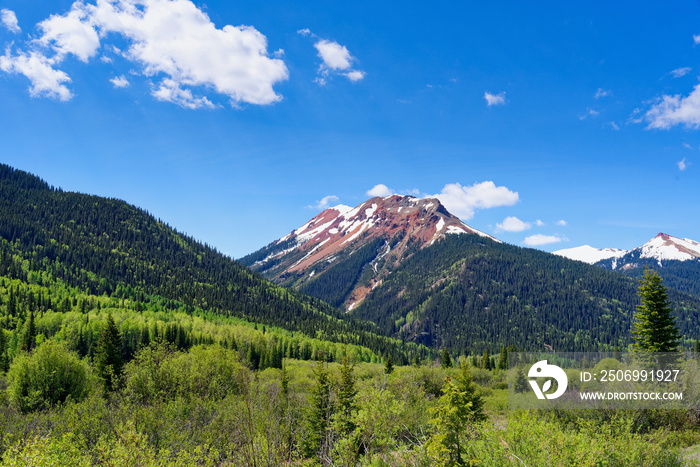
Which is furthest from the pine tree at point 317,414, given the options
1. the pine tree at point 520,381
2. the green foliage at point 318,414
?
the pine tree at point 520,381

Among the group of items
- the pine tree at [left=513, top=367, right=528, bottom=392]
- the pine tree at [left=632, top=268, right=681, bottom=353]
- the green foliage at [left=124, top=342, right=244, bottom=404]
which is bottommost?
the pine tree at [left=513, top=367, right=528, bottom=392]

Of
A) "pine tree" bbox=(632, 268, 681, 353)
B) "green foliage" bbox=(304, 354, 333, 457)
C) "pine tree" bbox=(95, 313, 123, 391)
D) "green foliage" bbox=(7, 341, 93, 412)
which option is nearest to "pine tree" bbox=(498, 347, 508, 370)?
"pine tree" bbox=(632, 268, 681, 353)

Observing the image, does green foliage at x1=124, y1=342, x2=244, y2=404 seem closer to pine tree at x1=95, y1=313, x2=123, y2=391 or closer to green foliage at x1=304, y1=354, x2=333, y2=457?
pine tree at x1=95, y1=313, x2=123, y2=391

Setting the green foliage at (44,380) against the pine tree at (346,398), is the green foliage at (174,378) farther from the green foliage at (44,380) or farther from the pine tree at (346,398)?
the pine tree at (346,398)

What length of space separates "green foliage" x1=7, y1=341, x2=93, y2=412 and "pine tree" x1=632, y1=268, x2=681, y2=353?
75.7m

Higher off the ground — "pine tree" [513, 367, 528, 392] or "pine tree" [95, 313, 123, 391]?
"pine tree" [95, 313, 123, 391]

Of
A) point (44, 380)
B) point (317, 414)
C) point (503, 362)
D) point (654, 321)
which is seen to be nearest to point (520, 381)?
point (654, 321)

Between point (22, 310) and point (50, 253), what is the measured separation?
92203mm

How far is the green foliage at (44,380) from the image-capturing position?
5356cm

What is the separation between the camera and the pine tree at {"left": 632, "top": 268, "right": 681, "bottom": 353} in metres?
41.1

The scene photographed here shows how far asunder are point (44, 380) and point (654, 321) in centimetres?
8148

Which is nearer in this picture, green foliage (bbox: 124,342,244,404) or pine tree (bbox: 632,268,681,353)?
pine tree (bbox: 632,268,681,353)

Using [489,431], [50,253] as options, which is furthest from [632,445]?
[50,253]

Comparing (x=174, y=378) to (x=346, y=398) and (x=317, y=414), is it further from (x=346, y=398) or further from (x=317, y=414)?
(x=346, y=398)
